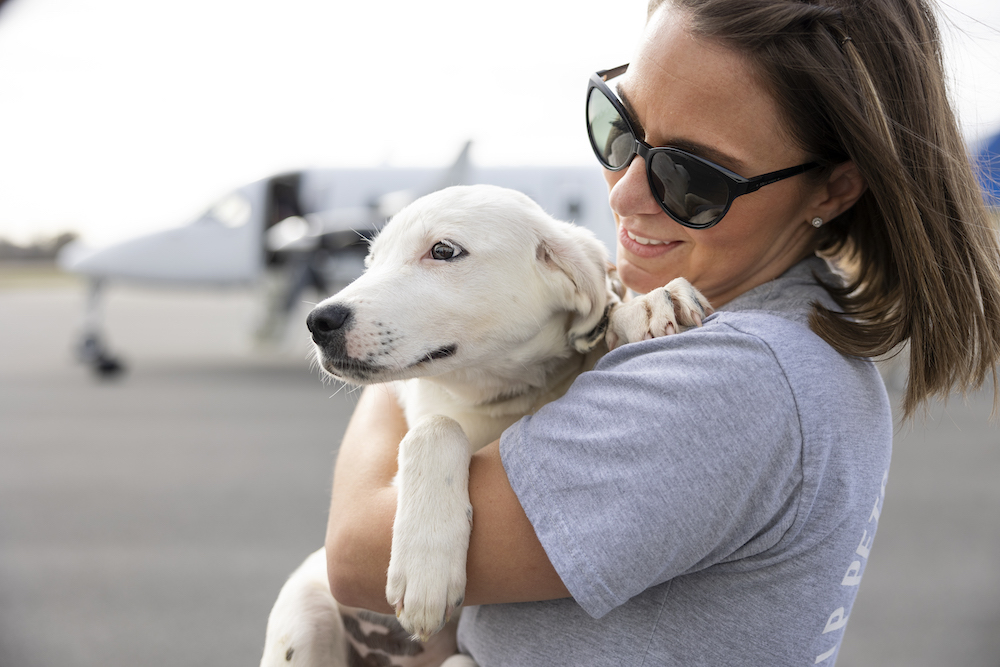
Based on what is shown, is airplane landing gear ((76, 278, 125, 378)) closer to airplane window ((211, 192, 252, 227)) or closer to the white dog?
airplane window ((211, 192, 252, 227))

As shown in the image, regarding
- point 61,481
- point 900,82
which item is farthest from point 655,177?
point 61,481

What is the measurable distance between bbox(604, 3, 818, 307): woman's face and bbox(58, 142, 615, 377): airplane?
9.62 metres

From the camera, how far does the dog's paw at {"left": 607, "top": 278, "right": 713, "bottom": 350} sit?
52.8 inches

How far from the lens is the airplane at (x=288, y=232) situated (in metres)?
11.4

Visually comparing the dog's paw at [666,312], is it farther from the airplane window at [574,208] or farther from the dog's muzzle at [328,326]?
the airplane window at [574,208]

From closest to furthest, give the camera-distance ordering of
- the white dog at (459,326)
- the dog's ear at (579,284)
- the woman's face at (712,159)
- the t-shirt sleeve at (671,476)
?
the t-shirt sleeve at (671,476) < the woman's face at (712,159) < the white dog at (459,326) < the dog's ear at (579,284)

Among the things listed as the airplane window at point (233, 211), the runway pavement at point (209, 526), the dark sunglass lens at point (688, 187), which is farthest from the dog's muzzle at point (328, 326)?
the airplane window at point (233, 211)

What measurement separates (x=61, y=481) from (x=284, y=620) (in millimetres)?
5961

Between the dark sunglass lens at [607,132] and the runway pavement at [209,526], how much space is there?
0.83 metres

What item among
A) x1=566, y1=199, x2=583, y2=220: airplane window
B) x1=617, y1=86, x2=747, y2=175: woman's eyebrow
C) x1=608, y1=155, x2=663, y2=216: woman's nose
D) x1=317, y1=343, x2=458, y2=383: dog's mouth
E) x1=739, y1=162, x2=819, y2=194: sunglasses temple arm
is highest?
x1=617, y1=86, x2=747, y2=175: woman's eyebrow

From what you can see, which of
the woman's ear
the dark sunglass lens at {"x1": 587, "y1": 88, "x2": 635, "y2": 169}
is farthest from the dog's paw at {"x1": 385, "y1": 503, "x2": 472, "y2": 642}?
the woman's ear

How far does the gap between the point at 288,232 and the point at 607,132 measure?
1162 cm

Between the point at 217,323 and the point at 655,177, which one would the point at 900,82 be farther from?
the point at 217,323

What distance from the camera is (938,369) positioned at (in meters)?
1.22
